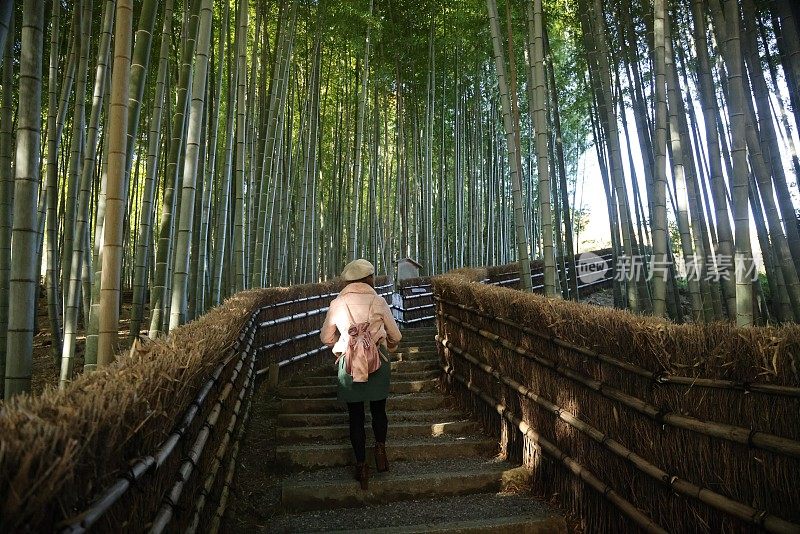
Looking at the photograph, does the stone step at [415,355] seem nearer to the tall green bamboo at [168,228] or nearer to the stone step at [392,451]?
the stone step at [392,451]

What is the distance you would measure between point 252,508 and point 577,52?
770cm

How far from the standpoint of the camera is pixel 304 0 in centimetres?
647

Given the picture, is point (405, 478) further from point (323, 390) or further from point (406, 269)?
point (406, 269)

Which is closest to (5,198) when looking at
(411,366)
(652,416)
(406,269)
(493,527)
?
(493,527)

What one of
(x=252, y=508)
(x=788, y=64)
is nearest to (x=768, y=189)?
(x=788, y=64)

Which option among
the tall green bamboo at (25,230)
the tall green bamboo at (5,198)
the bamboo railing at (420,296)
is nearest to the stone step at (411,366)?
the tall green bamboo at (5,198)

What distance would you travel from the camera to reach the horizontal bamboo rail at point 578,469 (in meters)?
1.77

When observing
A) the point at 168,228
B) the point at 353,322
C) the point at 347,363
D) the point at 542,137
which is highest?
the point at 542,137

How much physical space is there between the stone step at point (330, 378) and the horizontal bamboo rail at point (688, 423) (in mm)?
1812

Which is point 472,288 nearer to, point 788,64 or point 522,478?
point 522,478

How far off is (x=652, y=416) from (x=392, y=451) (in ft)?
4.97

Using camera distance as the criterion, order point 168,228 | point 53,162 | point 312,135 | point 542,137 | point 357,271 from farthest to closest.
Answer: point 312,135 → point 542,137 → point 53,162 → point 168,228 → point 357,271

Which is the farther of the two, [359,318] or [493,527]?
[359,318]

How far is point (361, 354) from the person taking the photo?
257cm
